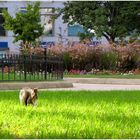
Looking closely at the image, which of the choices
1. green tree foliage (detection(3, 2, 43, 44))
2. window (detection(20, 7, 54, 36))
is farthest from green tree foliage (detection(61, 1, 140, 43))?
window (detection(20, 7, 54, 36))

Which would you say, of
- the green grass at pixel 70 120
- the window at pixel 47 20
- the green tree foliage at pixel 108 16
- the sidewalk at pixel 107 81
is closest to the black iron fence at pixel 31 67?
the sidewalk at pixel 107 81

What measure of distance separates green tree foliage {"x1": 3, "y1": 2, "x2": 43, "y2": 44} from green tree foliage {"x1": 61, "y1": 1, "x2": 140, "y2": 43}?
283cm

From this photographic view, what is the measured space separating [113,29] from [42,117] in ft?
109

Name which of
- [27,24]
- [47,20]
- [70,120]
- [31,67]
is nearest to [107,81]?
[31,67]

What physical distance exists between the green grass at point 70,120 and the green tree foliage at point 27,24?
32.2 m

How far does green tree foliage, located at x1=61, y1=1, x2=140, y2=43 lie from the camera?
Result: 39469 millimetres

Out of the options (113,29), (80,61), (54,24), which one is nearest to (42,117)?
(80,61)

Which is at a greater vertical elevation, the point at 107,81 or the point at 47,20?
the point at 47,20

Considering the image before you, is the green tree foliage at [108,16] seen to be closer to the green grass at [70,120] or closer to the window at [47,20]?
the window at [47,20]

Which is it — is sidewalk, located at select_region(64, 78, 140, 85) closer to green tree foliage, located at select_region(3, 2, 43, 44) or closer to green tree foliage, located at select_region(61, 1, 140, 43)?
green tree foliage, located at select_region(61, 1, 140, 43)

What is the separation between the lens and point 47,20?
51656mm

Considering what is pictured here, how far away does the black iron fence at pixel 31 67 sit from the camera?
17172mm

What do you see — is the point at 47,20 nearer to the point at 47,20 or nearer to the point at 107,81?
Result: the point at 47,20

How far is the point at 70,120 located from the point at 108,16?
34.5 m
